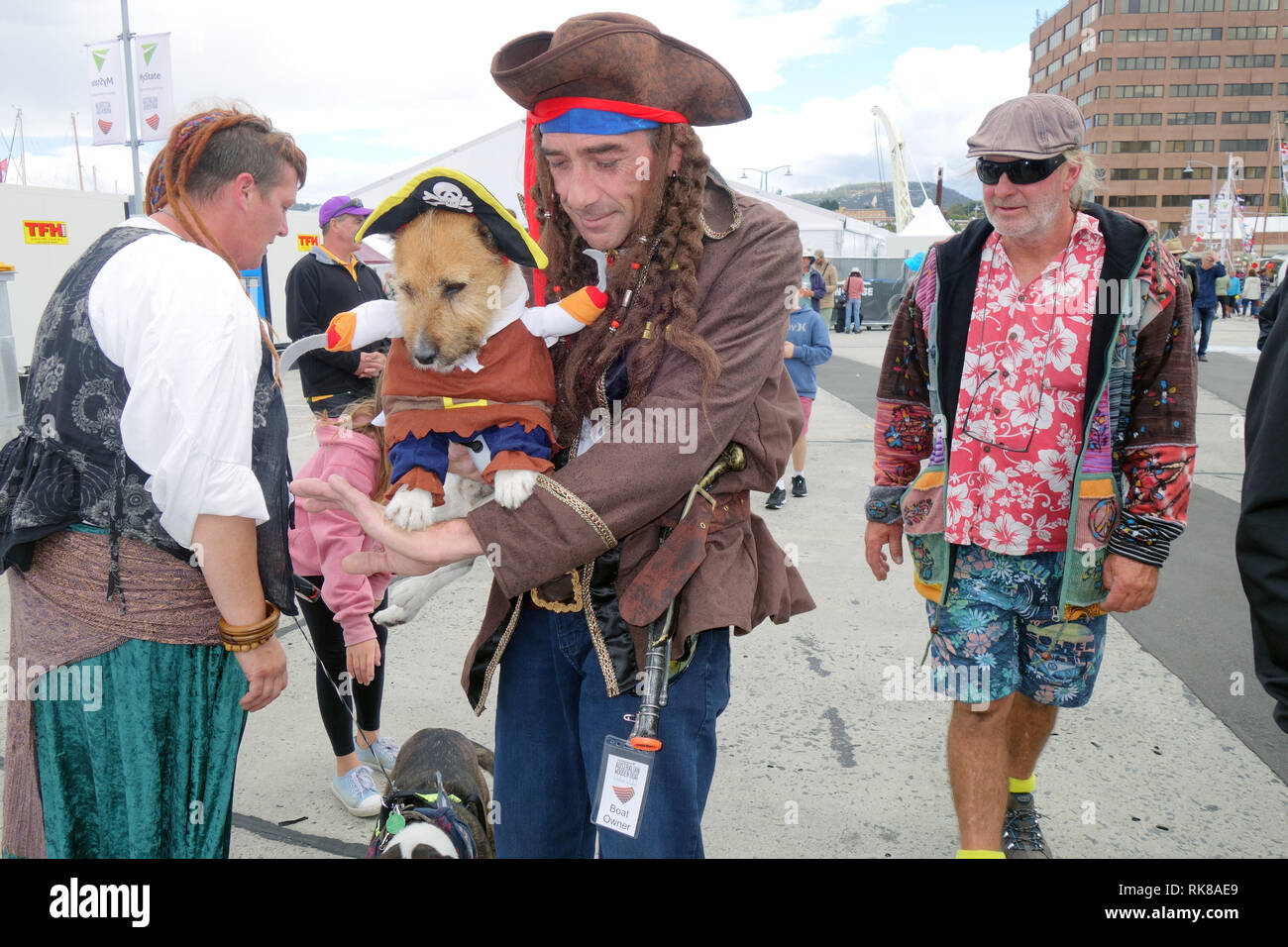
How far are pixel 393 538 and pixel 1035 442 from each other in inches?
79.1

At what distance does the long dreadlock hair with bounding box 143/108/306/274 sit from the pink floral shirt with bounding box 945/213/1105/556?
7.08ft

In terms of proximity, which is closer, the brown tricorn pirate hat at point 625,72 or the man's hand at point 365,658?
the brown tricorn pirate hat at point 625,72

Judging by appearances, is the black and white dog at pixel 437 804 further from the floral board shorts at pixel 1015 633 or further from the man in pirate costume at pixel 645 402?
the floral board shorts at pixel 1015 633

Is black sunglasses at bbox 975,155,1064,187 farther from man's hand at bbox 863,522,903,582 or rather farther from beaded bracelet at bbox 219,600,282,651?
beaded bracelet at bbox 219,600,282,651

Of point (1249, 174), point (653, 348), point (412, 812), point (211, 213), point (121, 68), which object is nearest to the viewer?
point (653, 348)

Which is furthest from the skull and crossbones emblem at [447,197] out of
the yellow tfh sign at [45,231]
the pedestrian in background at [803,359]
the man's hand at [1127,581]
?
the yellow tfh sign at [45,231]

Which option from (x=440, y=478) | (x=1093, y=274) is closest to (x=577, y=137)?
(x=440, y=478)

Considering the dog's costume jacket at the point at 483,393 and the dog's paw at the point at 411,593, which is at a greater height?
the dog's costume jacket at the point at 483,393

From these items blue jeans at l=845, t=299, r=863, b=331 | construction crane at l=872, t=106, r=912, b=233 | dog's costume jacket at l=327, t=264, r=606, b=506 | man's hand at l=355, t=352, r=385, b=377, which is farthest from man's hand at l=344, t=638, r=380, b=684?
construction crane at l=872, t=106, r=912, b=233

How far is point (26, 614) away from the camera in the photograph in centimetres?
191

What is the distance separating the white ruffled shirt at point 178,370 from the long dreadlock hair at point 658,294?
73 centimetres

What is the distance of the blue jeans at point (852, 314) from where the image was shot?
2402 centimetres

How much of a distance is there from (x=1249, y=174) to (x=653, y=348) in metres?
124
